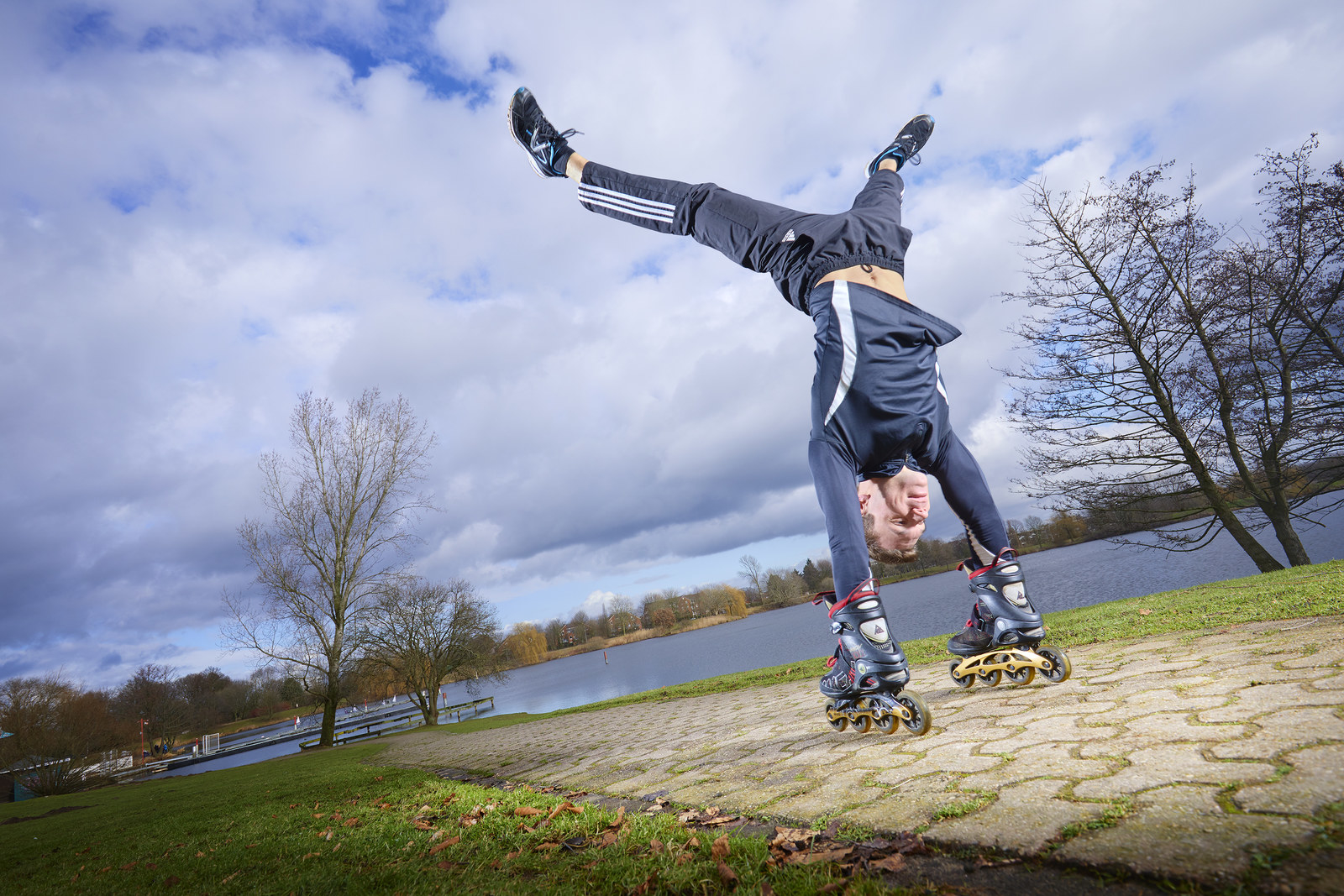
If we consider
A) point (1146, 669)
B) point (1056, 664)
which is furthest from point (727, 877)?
point (1146, 669)

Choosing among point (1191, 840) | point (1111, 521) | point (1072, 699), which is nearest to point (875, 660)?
point (1191, 840)

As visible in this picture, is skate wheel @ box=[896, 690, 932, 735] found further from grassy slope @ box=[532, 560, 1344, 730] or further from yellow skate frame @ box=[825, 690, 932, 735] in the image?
grassy slope @ box=[532, 560, 1344, 730]

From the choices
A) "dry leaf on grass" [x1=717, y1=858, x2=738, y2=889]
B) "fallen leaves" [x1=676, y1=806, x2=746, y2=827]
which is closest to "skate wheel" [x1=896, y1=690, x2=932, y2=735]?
"fallen leaves" [x1=676, y1=806, x2=746, y2=827]

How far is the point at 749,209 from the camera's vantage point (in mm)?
2516

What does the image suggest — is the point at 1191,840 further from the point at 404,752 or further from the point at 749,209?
the point at 404,752

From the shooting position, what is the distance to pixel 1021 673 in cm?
290

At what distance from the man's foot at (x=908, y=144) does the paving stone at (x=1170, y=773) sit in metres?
2.83

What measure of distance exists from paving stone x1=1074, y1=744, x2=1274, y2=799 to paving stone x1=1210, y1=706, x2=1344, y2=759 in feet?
0.23

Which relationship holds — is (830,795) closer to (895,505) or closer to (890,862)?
(890,862)

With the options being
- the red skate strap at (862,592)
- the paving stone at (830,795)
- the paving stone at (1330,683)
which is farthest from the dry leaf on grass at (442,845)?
the paving stone at (1330,683)

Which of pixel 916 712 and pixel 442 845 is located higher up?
pixel 916 712

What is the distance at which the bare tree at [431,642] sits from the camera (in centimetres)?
2495

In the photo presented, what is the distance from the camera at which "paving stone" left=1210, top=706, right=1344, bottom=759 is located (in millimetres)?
1605

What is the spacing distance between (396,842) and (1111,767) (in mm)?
2964
